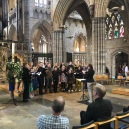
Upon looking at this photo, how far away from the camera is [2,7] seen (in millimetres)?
16234

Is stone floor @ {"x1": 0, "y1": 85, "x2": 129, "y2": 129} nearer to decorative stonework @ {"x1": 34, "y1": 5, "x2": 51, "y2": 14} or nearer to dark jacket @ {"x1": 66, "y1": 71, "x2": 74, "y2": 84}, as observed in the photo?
dark jacket @ {"x1": 66, "y1": 71, "x2": 74, "y2": 84}

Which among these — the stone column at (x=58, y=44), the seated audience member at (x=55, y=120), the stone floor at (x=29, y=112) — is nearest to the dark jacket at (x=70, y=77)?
the stone floor at (x=29, y=112)

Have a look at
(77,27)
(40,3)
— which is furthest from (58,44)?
(77,27)

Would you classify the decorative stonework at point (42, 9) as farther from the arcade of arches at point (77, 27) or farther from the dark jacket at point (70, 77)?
the dark jacket at point (70, 77)

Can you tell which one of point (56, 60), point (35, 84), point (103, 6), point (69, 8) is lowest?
point (35, 84)

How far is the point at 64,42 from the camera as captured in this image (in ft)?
61.5

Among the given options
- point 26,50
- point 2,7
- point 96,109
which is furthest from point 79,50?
point 96,109

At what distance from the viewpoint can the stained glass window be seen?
69.6 ft

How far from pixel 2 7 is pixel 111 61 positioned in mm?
12581

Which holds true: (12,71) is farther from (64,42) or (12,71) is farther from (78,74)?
(64,42)

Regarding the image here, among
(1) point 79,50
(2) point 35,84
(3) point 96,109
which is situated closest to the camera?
(3) point 96,109

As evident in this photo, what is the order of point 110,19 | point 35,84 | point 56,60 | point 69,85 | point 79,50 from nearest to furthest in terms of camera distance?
1. point 35,84
2. point 69,85
3. point 56,60
4. point 110,19
5. point 79,50

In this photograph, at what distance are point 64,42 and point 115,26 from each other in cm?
683

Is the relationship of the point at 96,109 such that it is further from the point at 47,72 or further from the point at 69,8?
the point at 69,8
